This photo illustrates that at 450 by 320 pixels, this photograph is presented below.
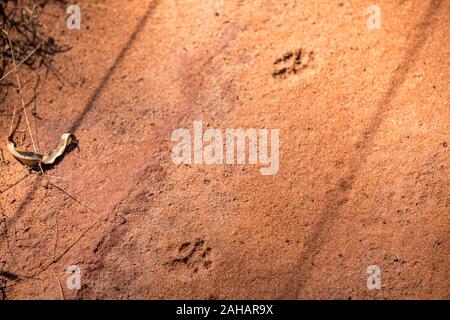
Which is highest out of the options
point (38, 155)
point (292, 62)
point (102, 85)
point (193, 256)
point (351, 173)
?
point (292, 62)

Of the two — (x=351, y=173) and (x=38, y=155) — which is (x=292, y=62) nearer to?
(x=351, y=173)

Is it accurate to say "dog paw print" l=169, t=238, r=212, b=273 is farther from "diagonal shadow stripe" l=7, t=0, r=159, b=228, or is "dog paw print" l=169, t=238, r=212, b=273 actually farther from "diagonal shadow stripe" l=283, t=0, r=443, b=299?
"diagonal shadow stripe" l=7, t=0, r=159, b=228

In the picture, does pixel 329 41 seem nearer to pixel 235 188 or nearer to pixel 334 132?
pixel 334 132

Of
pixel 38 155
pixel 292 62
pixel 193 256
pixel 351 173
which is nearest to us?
pixel 193 256

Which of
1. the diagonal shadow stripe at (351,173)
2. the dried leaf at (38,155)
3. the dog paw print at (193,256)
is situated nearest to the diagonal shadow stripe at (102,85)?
the dried leaf at (38,155)

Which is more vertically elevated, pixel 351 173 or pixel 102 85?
pixel 102 85

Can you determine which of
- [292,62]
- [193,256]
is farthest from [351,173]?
[193,256]

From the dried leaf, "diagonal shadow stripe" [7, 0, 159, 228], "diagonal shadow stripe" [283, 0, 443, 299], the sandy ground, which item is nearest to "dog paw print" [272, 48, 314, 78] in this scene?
the sandy ground
